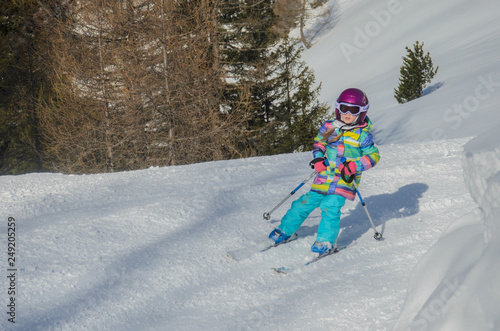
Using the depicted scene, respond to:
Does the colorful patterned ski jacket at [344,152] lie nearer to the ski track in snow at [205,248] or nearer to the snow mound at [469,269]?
the ski track in snow at [205,248]

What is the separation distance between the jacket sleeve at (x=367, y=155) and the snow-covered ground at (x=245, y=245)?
781mm

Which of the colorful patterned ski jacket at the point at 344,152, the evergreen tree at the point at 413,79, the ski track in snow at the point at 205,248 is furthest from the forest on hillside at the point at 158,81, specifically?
the colorful patterned ski jacket at the point at 344,152

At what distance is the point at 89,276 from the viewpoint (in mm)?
3508

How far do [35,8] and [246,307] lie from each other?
20.4 metres

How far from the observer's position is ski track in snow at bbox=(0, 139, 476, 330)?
3074mm

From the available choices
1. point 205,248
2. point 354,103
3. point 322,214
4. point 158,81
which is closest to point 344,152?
point 354,103

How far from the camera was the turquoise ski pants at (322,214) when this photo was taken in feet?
13.2

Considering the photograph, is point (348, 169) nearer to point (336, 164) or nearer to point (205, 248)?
point (336, 164)

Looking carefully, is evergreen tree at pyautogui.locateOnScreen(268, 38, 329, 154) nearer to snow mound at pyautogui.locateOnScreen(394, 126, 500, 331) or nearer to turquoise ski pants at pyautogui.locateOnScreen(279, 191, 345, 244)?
turquoise ski pants at pyautogui.locateOnScreen(279, 191, 345, 244)

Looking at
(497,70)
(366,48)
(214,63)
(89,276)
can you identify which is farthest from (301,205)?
(366,48)

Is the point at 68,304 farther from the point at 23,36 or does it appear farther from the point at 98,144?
the point at 23,36

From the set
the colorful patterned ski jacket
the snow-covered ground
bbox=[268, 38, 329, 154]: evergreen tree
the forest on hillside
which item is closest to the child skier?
the colorful patterned ski jacket

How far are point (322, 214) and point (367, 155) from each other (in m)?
0.68

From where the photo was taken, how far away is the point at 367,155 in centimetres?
406
